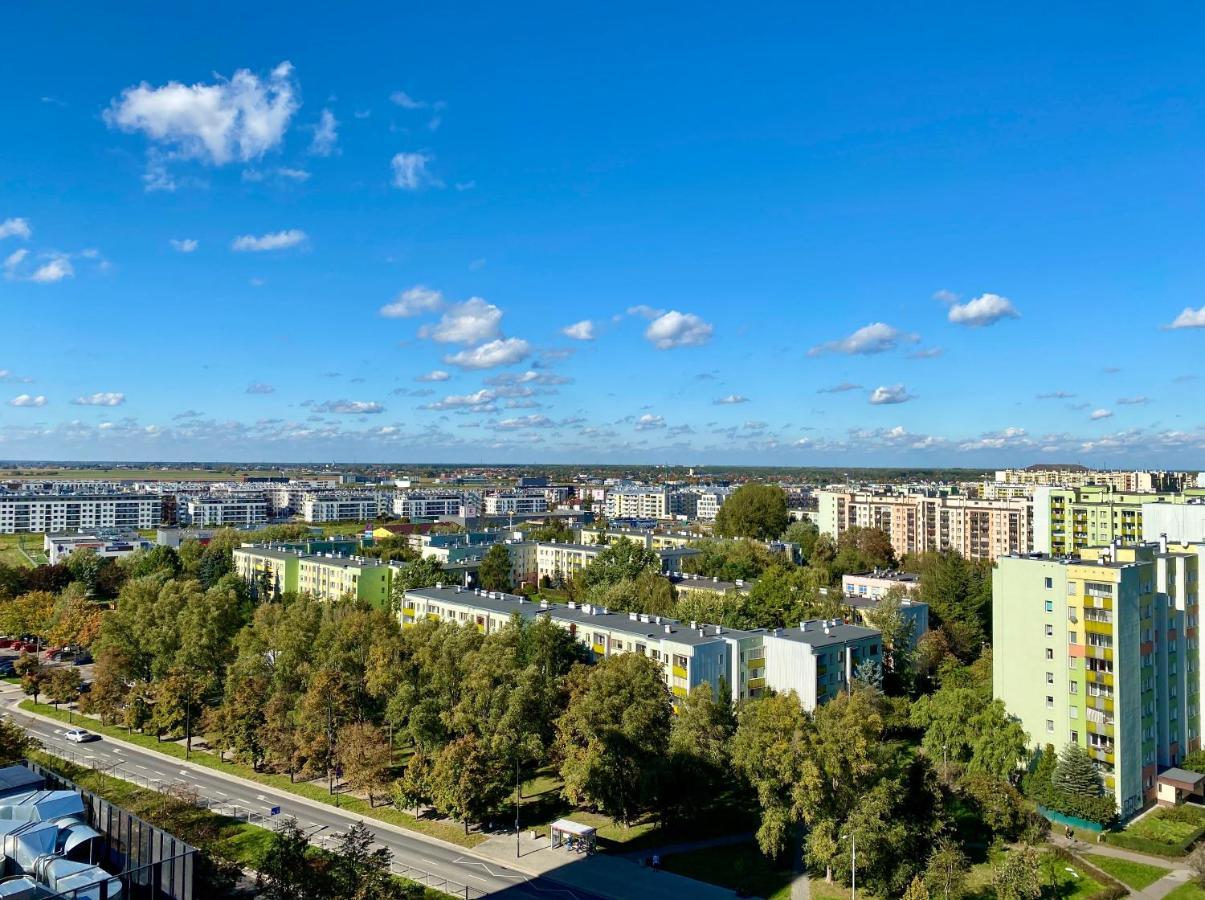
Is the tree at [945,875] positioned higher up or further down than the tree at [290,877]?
further down

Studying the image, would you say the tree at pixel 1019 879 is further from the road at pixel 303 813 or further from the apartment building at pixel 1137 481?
the apartment building at pixel 1137 481

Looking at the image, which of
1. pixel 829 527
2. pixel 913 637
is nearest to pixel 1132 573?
pixel 913 637

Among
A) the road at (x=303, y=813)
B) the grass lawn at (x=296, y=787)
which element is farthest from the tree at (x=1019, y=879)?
the grass lawn at (x=296, y=787)

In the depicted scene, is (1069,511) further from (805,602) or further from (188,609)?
(188,609)

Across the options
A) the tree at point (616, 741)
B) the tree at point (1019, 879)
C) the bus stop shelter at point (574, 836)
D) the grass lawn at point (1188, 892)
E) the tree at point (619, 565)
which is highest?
the tree at point (619, 565)

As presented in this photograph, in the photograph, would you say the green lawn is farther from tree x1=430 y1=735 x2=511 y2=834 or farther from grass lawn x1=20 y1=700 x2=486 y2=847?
grass lawn x1=20 y1=700 x2=486 y2=847

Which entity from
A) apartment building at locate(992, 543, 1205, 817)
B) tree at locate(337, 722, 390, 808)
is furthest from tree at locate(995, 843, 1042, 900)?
tree at locate(337, 722, 390, 808)

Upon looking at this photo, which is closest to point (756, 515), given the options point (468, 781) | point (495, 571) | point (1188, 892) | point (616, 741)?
point (495, 571)

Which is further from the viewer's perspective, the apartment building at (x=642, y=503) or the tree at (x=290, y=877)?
the apartment building at (x=642, y=503)
